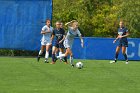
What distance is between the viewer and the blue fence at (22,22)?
1111 inches

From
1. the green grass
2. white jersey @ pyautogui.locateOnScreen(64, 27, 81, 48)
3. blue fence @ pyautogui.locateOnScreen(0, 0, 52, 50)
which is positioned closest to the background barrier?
blue fence @ pyautogui.locateOnScreen(0, 0, 52, 50)

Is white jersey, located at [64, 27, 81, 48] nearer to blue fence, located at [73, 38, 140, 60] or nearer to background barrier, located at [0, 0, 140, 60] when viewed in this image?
blue fence, located at [73, 38, 140, 60]

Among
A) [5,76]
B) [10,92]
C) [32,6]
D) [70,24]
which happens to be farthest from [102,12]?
[10,92]

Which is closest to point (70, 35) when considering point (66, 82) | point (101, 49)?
point (66, 82)

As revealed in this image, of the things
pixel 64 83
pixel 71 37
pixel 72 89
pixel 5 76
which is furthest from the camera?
pixel 71 37

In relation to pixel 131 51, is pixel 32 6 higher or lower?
higher

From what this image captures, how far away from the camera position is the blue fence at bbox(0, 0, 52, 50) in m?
28.2

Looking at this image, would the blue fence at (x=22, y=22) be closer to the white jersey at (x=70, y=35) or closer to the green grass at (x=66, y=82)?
the white jersey at (x=70, y=35)

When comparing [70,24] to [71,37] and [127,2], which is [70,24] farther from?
[127,2]

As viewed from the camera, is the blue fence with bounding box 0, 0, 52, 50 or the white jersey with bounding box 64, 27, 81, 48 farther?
the blue fence with bounding box 0, 0, 52, 50

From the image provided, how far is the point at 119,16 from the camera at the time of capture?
38.4m

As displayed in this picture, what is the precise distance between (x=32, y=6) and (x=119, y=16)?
11.5 m

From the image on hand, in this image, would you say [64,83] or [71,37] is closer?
[64,83]

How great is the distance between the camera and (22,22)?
28.4 meters
